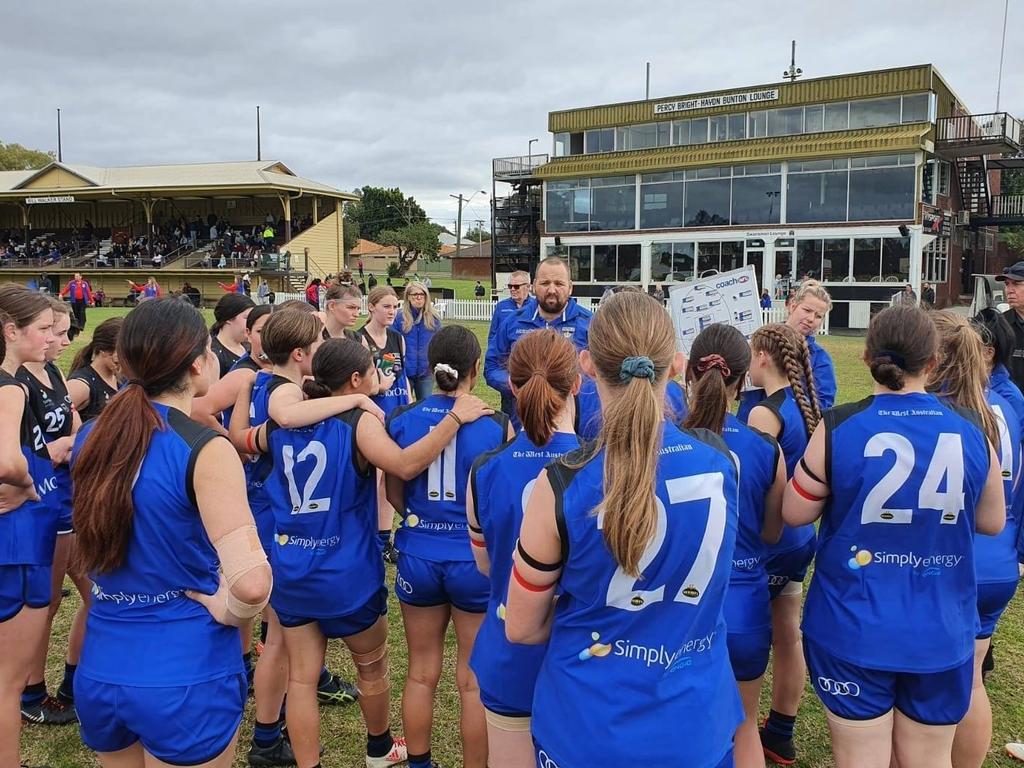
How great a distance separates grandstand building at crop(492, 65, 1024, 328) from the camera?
28.5m

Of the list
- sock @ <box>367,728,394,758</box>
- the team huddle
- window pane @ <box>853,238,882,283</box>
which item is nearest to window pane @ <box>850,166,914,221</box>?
window pane @ <box>853,238,882,283</box>

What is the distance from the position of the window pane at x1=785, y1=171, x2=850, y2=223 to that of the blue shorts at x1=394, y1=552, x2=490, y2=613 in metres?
30.5

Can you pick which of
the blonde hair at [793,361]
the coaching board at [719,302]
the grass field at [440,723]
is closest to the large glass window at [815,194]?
the coaching board at [719,302]

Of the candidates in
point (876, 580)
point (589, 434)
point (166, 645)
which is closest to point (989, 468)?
point (876, 580)

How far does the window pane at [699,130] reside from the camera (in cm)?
3306

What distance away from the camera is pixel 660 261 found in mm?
34156

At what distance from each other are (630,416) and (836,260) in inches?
1221

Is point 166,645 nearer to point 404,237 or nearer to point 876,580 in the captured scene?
point 876,580

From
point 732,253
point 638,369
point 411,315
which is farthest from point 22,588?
point 732,253

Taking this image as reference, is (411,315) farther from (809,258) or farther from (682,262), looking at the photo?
(682,262)

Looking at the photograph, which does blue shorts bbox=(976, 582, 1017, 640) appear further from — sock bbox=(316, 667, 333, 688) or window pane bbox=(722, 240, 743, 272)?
window pane bbox=(722, 240, 743, 272)

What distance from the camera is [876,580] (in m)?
2.41

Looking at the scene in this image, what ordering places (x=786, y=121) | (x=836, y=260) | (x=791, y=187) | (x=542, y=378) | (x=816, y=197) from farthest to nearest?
(x=786, y=121)
(x=791, y=187)
(x=816, y=197)
(x=836, y=260)
(x=542, y=378)

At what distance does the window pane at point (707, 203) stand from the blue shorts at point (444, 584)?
104 ft
